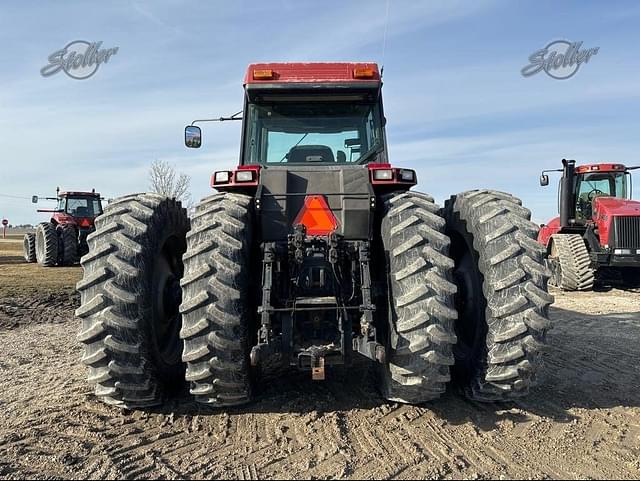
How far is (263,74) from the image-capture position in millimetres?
4457

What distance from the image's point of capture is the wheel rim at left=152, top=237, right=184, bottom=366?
383 centimetres

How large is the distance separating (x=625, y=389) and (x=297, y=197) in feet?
11.1

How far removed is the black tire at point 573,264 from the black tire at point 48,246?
1456 cm

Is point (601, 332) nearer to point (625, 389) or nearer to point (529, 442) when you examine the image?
point (625, 389)

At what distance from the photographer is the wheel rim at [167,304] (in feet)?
12.6

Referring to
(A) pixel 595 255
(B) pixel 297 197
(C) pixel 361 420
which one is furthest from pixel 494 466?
(A) pixel 595 255

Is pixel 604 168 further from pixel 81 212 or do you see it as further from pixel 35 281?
pixel 81 212

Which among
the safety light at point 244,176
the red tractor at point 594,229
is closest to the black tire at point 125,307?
the safety light at point 244,176

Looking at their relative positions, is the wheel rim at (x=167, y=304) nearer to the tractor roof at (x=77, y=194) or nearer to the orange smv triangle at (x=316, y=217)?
the orange smv triangle at (x=316, y=217)

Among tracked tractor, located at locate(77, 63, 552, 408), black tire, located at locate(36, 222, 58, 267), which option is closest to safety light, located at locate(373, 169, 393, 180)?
tracked tractor, located at locate(77, 63, 552, 408)

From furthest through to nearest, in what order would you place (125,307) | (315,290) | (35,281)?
(35,281) < (315,290) < (125,307)

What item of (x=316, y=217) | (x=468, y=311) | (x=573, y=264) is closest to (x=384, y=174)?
(x=316, y=217)

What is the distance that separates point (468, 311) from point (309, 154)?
207cm

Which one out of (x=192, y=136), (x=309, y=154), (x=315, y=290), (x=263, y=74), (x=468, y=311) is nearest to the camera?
(x=315, y=290)
